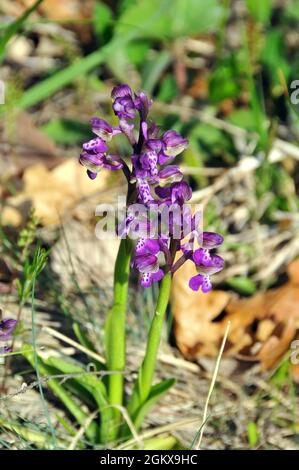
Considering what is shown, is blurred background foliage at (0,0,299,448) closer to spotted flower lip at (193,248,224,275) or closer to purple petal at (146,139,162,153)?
spotted flower lip at (193,248,224,275)

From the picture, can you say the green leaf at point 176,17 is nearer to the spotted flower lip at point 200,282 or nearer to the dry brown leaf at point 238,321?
the dry brown leaf at point 238,321

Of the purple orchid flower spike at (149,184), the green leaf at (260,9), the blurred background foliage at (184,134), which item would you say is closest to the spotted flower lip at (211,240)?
the purple orchid flower spike at (149,184)

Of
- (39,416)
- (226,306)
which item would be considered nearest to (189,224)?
(39,416)

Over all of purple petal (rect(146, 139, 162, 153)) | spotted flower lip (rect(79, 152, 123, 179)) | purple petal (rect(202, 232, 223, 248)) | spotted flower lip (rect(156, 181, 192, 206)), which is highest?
purple petal (rect(146, 139, 162, 153))

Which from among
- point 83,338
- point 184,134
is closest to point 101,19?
point 184,134

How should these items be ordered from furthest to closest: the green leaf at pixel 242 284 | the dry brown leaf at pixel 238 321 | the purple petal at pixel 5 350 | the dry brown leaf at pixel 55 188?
1. the dry brown leaf at pixel 55 188
2. the green leaf at pixel 242 284
3. the dry brown leaf at pixel 238 321
4. the purple petal at pixel 5 350

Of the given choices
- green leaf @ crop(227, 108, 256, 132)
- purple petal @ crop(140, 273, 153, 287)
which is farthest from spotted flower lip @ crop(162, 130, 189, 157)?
green leaf @ crop(227, 108, 256, 132)
